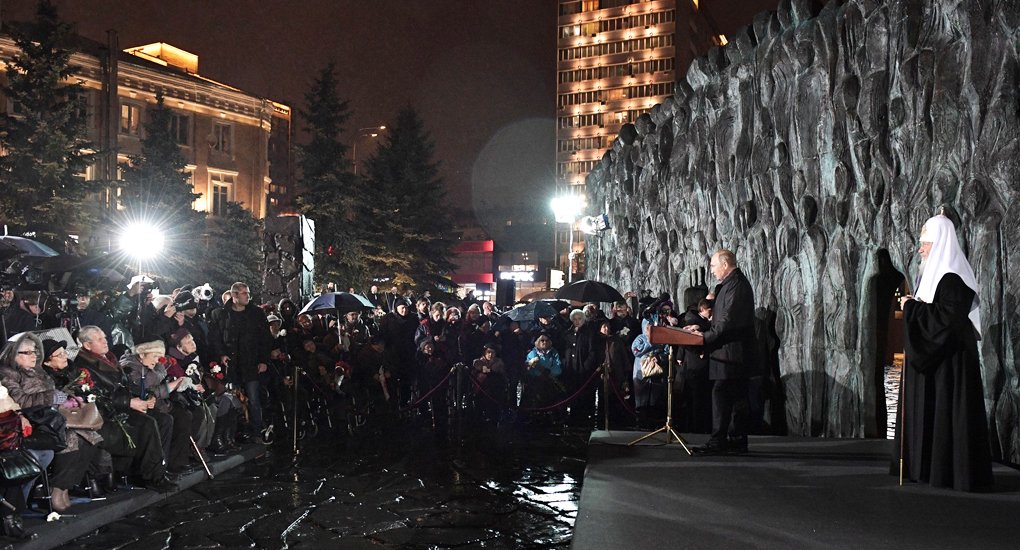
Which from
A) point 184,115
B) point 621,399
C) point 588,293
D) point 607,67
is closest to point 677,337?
point 621,399

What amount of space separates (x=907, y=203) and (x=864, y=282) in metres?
1.36

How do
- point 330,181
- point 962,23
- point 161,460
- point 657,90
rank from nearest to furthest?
1. point 161,460
2. point 962,23
3. point 330,181
4. point 657,90

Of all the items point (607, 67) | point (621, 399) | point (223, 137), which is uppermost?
point (607, 67)

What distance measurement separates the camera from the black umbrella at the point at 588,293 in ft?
55.4

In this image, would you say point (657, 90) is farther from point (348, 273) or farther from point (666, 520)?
point (666, 520)

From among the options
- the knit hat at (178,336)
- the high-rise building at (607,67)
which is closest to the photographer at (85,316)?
the knit hat at (178,336)

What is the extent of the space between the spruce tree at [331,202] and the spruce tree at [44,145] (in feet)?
43.6

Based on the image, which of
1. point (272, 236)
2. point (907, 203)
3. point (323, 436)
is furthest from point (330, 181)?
point (907, 203)

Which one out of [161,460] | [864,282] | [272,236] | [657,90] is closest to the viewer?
[161,460]

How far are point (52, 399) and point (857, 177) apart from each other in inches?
399

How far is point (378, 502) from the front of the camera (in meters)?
7.83

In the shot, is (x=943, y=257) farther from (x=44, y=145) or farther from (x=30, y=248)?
(x=44, y=145)

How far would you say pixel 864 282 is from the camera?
11453 mm

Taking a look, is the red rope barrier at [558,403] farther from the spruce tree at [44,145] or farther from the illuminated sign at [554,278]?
the illuminated sign at [554,278]
